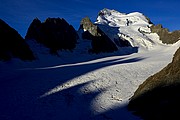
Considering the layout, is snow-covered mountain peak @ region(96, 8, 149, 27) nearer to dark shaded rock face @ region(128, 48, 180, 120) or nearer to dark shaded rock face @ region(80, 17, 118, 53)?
dark shaded rock face @ region(80, 17, 118, 53)

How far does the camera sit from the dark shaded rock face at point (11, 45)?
3962 centimetres

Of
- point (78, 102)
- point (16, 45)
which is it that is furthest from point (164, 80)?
point (16, 45)

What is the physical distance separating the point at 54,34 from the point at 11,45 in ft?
56.9

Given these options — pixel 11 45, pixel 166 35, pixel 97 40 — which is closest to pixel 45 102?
pixel 11 45

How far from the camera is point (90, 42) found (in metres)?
63.4

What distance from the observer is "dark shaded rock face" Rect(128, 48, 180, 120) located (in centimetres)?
1529

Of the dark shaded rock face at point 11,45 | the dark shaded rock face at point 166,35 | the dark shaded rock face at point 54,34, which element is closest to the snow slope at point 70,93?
the dark shaded rock face at point 11,45

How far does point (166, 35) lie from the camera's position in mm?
79312

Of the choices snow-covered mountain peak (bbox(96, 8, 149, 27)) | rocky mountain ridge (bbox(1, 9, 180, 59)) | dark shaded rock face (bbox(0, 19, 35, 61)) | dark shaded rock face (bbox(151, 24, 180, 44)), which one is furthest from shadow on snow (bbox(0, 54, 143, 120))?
snow-covered mountain peak (bbox(96, 8, 149, 27))

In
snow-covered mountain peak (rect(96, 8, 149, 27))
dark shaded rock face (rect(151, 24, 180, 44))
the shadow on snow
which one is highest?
snow-covered mountain peak (rect(96, 8, 149, 27))

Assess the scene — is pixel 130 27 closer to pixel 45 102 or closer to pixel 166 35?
pixel 166 35

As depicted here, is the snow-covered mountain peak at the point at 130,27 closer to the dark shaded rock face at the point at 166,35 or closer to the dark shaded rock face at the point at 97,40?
the dark shaded rock face at the point at 166,35

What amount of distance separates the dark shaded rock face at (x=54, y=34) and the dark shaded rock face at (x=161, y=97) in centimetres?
3583

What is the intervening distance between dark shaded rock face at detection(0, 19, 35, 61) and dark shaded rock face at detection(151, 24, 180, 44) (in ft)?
154
